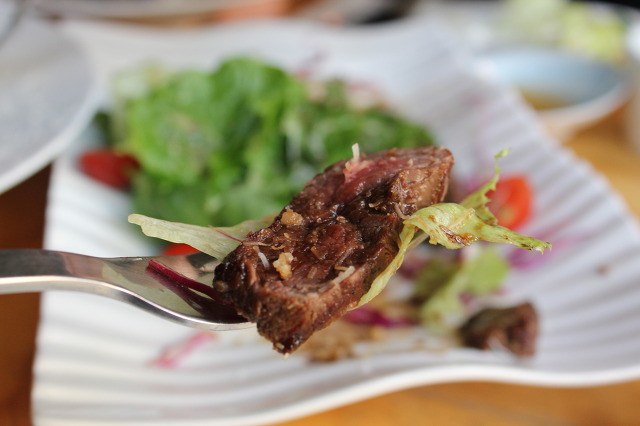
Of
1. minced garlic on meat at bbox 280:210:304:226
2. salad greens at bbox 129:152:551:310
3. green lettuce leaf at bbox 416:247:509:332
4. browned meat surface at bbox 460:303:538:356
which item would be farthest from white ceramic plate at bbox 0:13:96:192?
browned meat surface at bbox 460:303:538:356

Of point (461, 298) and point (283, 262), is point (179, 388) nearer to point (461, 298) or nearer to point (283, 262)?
point (283, 262)

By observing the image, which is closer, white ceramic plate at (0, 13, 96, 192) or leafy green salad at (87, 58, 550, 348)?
white ceramic plate at (0, 13, 96, 192)

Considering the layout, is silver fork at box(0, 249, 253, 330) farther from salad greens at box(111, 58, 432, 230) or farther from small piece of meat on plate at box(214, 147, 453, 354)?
salad greens at box(111, 58, 432, 230)

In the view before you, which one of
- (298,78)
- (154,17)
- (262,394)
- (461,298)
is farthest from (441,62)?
(262,394)

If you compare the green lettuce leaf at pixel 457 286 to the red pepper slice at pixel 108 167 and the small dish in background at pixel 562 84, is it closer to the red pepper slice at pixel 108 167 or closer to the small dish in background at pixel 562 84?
the small dish in background at pixel 562 84

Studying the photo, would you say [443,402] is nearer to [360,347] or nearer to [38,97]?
[360,347]

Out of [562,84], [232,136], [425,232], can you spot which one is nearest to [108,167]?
[232,136]
